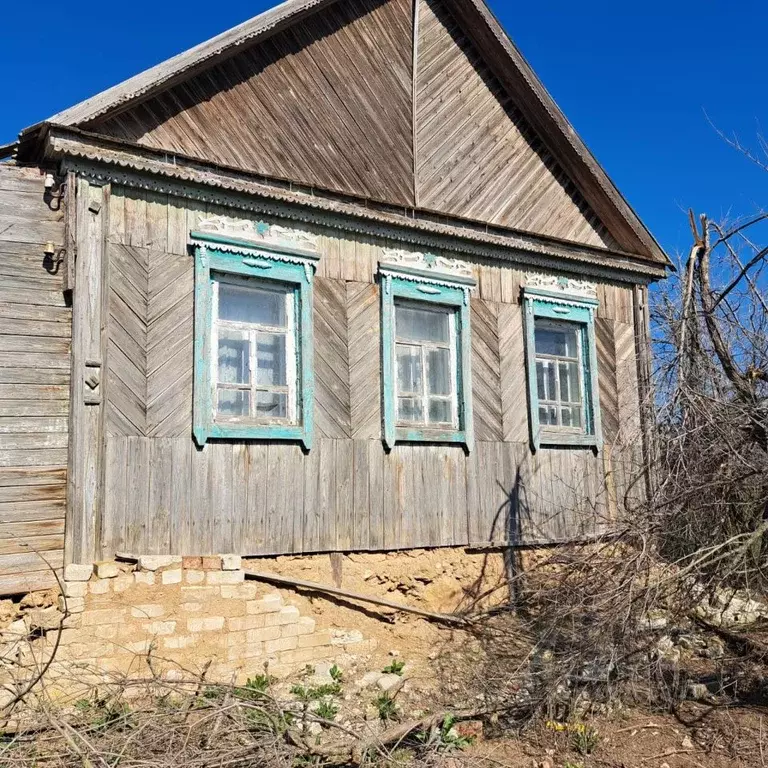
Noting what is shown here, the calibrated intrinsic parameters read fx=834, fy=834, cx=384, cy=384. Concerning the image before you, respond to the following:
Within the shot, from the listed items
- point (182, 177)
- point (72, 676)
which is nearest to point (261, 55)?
point (182, 177)

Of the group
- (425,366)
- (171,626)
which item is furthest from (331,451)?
(171,626)

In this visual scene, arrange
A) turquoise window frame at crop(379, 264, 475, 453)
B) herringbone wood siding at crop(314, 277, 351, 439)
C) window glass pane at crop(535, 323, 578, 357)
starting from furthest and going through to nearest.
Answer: window glass pane at crop(535, 323, 578, 357)
turquoise window frame at crop(379, 264, 475, 453)
herringbone wood siding at crop(314, 277, 351, 439)

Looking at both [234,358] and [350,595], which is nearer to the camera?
[234,358]

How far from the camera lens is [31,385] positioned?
21.2 ft

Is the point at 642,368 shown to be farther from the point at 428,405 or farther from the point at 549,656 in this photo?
the point at 549,656

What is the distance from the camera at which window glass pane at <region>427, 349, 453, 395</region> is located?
8742 mm

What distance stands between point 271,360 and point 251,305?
54 centimetres

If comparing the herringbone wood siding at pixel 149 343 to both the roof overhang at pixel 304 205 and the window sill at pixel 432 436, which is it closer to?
the roof overhang at pixel 304 205

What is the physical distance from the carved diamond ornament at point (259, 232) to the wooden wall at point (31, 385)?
1.30m

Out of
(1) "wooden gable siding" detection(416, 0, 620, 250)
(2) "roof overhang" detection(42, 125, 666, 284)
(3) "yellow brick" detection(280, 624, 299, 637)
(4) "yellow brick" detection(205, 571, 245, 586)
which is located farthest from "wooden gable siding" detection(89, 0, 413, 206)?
(3) "yellow brick" detection(280, 624, 299, 637)

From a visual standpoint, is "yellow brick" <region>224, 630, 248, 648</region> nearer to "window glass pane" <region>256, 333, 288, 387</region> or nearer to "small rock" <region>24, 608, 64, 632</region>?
"small rock" <region>24, 608, 64, 632</region>

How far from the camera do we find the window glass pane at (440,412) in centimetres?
867

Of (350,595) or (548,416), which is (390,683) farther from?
(548,416)

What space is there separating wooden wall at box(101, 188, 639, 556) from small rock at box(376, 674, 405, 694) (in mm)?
1231
